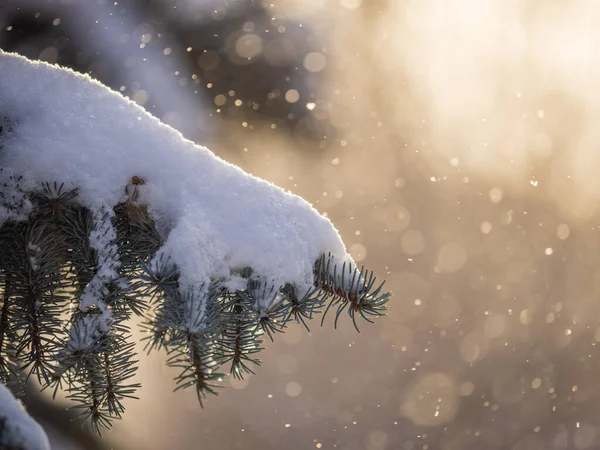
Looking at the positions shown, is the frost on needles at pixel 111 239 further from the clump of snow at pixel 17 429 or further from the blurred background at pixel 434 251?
the blurred background at pixel 434 251

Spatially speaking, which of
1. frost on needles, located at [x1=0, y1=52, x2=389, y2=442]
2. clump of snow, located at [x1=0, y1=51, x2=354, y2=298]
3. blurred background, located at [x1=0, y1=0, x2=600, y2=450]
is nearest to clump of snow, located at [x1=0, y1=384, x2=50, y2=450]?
frost on needles, located at [x1=0, y1=52, x2=389, y2=442]

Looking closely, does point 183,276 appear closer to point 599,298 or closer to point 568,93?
point 568,93

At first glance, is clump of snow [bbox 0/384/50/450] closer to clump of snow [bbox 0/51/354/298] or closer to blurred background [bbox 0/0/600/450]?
clump of snow [bbox 0/51/354/298]

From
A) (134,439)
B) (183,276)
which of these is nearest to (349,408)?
(134,439)

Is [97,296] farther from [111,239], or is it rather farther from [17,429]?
[17,429]

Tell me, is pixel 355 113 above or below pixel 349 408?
above

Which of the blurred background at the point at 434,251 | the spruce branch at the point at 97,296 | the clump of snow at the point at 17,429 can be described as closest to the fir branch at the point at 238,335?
the spruce branch at the point at 97,296
